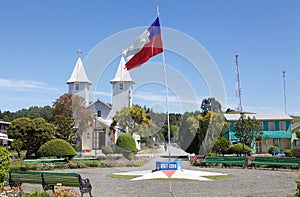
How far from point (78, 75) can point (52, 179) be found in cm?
4931

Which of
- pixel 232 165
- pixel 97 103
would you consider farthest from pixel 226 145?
pixel 97 103

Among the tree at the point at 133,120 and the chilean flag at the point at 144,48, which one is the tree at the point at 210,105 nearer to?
the tree at the point at 133,120

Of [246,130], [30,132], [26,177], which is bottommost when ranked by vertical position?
[26,177]

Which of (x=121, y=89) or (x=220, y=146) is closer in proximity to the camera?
(x=220, y=146)

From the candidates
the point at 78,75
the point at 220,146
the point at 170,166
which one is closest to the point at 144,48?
the point at 170,166

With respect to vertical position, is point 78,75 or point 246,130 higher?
point 78,75

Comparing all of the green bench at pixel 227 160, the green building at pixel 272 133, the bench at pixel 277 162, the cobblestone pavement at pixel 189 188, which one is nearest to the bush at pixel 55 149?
the green bench at pixel 227 160

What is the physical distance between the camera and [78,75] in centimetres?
6009

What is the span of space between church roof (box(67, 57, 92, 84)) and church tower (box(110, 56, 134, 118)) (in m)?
4.58

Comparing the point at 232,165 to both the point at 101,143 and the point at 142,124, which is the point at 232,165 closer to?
the point at 142,124

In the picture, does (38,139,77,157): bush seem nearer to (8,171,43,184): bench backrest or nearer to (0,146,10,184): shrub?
(8,171,43,184): bench backrest

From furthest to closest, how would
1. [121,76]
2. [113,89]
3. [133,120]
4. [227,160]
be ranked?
1. [113,89]
2. [121,76]
3. [133,120]
4. [227,160]

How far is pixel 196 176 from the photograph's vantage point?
57.7 feet

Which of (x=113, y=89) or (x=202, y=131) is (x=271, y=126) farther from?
(x=113, y=89)
